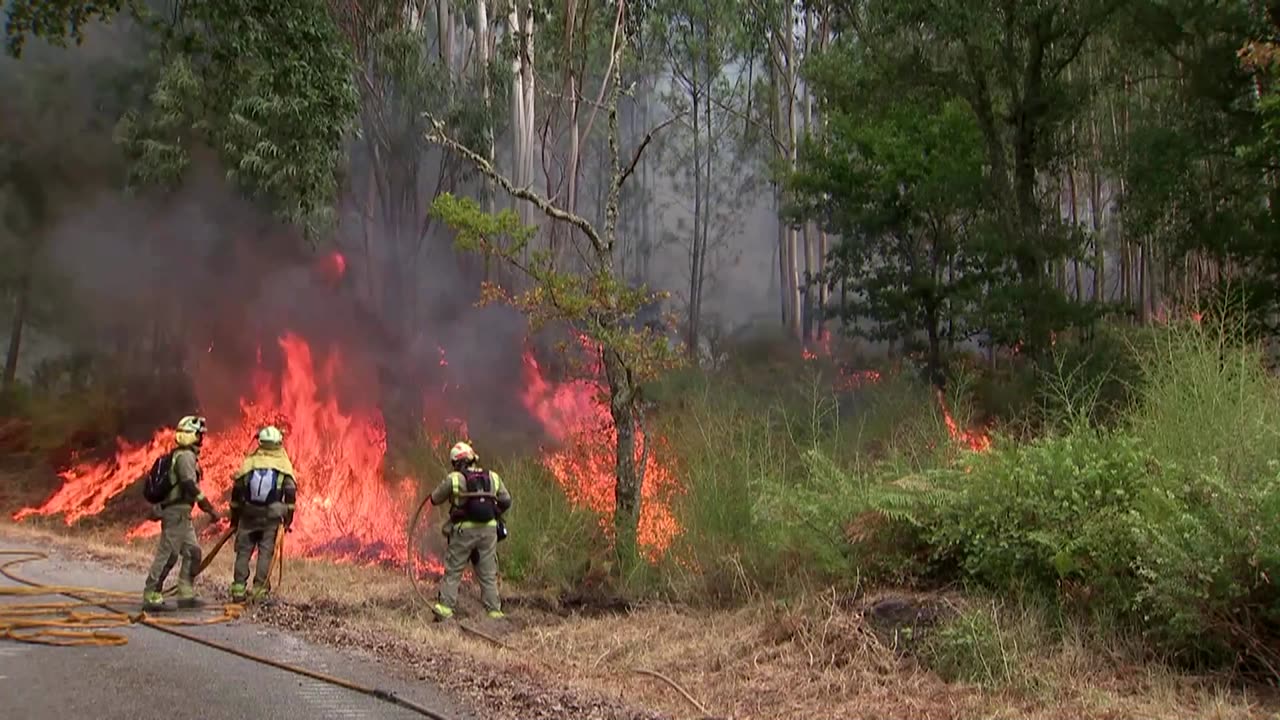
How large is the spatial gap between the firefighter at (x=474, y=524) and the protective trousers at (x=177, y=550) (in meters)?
2.30

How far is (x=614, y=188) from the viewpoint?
35.9 feet

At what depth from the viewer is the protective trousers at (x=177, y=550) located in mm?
8969

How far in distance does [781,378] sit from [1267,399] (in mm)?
16568

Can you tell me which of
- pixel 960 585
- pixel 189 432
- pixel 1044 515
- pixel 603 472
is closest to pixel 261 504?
pixel 189 432

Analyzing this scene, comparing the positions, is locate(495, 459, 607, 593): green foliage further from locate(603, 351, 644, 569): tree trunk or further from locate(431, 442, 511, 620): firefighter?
locate(431, 442, 511, 620): firefighter

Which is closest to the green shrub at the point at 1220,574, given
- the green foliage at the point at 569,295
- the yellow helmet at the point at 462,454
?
the green foliage at the point at 569,295

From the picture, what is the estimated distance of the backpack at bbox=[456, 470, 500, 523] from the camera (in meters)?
9.29

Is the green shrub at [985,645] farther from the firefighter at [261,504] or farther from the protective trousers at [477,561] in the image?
the firefighter at [261,504]

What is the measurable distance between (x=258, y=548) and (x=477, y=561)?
2.20 metres

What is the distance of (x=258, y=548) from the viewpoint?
9.62m

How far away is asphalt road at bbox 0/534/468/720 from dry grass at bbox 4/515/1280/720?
1.28ft

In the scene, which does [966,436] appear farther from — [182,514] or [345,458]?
[345,458]

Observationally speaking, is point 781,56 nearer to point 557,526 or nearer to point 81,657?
point 557,526

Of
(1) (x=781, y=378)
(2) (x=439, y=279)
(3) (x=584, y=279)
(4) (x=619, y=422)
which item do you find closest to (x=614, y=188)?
(3) (x=584, y=279)
